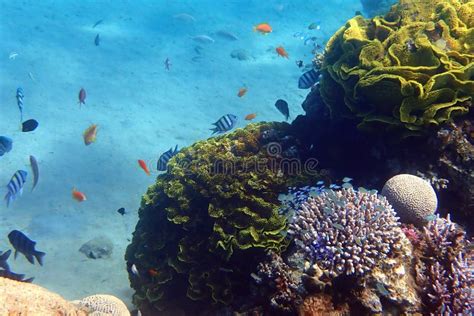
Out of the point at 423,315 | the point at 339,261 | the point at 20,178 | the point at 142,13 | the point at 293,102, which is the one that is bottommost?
the point at 423,315

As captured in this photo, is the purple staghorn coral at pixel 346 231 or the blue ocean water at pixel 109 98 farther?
the blue ocean water at pixel 109 98

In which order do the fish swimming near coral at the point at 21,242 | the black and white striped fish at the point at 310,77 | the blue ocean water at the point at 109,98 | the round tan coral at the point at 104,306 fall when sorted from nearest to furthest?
the round tan coral at the point at 104,306, the fish swimming near coral at the point at 21,242, the black and white striped fish at the point at 310,77, the blue ocean water at the point at 109,98

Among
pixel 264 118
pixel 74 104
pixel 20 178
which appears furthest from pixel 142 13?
pixel 20 178

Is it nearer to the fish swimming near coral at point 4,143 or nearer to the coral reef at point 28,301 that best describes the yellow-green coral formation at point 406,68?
the coral reef at point 28,301

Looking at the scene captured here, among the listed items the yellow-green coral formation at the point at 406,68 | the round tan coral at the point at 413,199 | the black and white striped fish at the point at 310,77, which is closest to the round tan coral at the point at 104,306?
the round tan coral at the point at 413,199

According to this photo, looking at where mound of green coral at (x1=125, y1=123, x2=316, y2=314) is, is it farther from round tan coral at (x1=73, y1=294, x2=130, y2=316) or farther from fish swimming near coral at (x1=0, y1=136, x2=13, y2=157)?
fish swimming near coral at (x1=0, y1=136, x2=13, y2=157)

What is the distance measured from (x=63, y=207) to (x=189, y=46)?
12.3 m

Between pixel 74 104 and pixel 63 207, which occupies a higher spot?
pixel 74 104

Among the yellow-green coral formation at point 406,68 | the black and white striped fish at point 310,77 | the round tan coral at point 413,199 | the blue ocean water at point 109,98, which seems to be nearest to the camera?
the round tan coral at point 413,199

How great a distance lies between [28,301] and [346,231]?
2752 millimetres

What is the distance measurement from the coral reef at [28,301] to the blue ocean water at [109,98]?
289 centimetres

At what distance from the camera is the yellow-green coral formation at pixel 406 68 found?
4008 millimetres

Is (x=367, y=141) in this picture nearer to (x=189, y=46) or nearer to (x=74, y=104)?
(x=74, y=104)

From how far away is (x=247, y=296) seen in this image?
13.4ft
